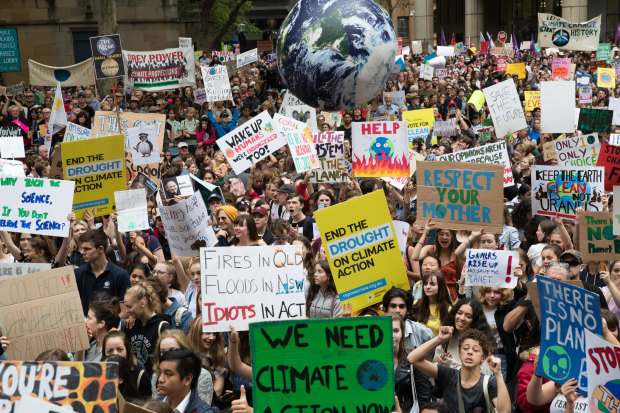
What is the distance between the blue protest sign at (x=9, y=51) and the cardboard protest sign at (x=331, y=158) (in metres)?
17.4

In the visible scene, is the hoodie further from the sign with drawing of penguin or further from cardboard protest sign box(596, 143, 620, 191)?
the sign with drawing of penguin

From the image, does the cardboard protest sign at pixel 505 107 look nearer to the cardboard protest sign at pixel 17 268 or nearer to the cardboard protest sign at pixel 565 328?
the cardboard protest sign at pixel 17 268

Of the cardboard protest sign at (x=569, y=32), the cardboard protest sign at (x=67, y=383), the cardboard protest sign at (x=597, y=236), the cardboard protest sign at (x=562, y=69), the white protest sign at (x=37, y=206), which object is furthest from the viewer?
the cardboard protest sign at (x=569, y=32)

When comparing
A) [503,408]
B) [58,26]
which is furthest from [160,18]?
[503,408]

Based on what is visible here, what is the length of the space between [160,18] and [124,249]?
83.3 ft

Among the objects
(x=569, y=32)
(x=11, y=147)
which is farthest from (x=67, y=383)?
(x=569, y=32)

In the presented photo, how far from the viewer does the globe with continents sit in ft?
20.5

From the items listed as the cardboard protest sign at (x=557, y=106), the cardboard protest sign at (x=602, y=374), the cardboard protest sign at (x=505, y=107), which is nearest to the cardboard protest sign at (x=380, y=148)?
the cardboard protest sign at (x=505, y=107)

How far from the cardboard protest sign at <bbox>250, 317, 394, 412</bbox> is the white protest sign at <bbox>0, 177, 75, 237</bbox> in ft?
16.0

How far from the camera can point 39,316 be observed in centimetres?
692

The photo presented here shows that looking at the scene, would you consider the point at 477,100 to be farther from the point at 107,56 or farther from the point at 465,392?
the point at 465,392

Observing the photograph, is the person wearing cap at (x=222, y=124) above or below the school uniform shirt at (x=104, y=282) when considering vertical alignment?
below

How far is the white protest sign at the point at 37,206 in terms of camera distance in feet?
30.2

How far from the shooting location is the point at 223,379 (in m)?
6.57
